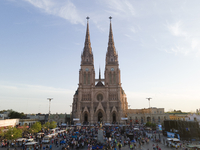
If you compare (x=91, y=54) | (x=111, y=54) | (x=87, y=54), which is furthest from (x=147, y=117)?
(x=87, y=54)

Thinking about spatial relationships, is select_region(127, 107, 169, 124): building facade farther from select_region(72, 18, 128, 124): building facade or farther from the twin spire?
the twin spire

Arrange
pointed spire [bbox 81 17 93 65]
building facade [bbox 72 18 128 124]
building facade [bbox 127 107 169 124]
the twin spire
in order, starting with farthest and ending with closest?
1. pointed spire [bbox 81 17 93 65]
2. the twin spire
3. building facade [bbox 127 107 169 124]
4. building facade [bbox 72 18 128 124]

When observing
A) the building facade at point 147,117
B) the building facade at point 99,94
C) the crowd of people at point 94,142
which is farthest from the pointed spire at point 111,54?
the crowd of people at point 94,142

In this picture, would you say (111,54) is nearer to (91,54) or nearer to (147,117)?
(91,54)

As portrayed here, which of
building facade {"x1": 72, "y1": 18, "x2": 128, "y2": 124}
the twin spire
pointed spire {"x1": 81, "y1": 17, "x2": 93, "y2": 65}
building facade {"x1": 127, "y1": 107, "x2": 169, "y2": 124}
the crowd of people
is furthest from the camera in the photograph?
pointed spire {"x1": 81, "y1": 17, "x2": 93, "y2": 65}

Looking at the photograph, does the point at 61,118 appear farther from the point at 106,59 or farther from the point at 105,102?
the point at 106,59

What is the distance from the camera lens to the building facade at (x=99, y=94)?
74.5 metres

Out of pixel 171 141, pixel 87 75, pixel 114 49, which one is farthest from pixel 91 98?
pixel 171 141

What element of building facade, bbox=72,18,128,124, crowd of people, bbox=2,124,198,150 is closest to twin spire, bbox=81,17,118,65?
building facade, bbox=72,18,128,124

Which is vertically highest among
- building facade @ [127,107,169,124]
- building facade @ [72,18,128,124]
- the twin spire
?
the twin spire

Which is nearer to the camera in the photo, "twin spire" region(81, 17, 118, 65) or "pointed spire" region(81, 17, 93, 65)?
"twin spire" region(81, 17, 118, 65)

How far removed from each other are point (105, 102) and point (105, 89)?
5.86 meters

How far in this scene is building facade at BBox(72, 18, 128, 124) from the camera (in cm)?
7451

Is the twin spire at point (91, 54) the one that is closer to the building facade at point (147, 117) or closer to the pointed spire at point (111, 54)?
the pointed spire at point (111, 54)
